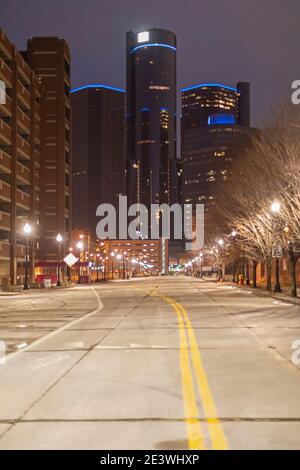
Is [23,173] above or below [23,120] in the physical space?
below

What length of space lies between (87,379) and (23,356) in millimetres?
3356

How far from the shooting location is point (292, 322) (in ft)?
71.1

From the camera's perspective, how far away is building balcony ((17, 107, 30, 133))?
7506 centimetres

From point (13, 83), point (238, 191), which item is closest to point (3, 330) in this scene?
point (238, 191)

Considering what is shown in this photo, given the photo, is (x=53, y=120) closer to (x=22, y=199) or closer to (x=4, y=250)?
(x=22, y=199)

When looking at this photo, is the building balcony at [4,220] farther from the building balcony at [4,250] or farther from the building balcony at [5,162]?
the building balcony at [5,162]

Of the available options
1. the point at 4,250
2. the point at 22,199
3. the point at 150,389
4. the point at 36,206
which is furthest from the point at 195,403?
the point at 36,206

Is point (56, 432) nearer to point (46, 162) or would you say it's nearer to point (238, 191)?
point (238, 191)

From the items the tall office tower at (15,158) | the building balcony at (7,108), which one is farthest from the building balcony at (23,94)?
the building balcony at (7,108)

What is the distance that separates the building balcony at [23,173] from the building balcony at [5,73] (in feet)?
31.3

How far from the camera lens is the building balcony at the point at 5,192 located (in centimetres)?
6731

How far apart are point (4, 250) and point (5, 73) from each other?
65.6 feet

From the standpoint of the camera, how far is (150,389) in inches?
386

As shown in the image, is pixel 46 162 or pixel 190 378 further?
pixel 46 162
